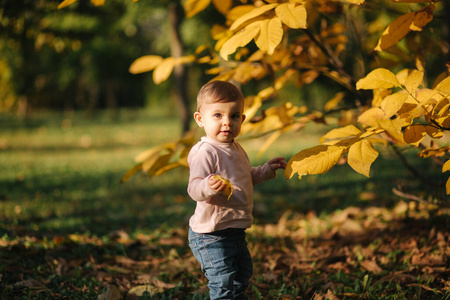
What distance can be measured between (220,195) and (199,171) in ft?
0.46

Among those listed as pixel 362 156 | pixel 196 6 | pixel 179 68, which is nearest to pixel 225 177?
pixel 362 156

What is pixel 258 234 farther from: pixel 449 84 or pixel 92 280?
pixel 449 84

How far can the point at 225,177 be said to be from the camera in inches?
67.1

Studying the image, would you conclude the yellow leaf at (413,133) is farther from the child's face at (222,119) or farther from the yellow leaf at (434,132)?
the child's face at (222,119)

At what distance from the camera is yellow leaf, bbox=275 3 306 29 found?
1477 millimetres

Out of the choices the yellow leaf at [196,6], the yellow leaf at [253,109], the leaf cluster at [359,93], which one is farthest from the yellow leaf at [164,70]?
the yellow leaf at [253,109]

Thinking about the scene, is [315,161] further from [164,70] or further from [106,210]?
[106,210]

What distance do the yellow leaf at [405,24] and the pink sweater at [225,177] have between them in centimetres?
85

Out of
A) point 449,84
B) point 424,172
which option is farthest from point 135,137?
point 449,84

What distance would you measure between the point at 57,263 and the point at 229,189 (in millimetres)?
1632

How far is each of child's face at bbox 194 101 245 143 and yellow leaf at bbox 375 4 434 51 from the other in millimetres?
728

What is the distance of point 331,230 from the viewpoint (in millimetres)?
3281

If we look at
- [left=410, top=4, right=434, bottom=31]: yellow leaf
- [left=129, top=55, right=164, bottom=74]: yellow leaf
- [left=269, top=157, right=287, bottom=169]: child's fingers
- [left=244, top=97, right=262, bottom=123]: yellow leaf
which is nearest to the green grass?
[left=244, top=97, right=262, bottom=123]: yellow leaf

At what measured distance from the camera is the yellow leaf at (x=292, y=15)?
1477mm
